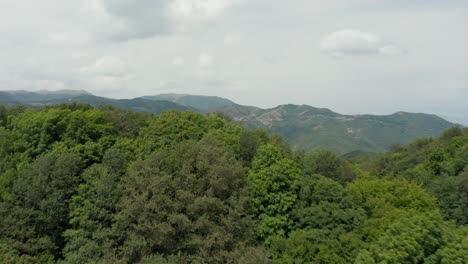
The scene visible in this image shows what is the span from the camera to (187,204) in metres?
26.0

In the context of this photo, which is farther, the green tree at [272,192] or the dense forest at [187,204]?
the green tree at [272,192]

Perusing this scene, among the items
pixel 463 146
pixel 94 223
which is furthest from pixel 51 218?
pixel 463 146

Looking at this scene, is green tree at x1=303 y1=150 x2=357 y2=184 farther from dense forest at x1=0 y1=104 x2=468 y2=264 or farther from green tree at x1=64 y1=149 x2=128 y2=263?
green tree at x1=64 y1=149 x2=128 y2=263

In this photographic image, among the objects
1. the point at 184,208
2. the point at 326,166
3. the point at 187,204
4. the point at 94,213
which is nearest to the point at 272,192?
the point at 187,204

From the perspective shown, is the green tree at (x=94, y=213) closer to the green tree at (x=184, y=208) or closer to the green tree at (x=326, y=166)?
the green tree at (x=184, y=208)

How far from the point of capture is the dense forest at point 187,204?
2342 centimetres

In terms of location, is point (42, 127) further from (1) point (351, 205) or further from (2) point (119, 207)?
(1) point (351, 205)

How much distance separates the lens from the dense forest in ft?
76.8

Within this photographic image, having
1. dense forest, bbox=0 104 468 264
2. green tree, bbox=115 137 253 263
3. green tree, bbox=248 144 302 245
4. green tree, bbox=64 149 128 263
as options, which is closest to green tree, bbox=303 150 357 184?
dense forest, bbox=0 104 468 264

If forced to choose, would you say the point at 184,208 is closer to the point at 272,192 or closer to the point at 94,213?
the point at 94,213

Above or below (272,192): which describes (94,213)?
below

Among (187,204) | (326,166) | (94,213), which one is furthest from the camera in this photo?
(326,166)

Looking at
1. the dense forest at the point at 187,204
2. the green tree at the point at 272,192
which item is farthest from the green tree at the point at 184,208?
the green tree at the point at 272,192

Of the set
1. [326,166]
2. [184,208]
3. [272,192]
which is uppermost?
[326,166]
